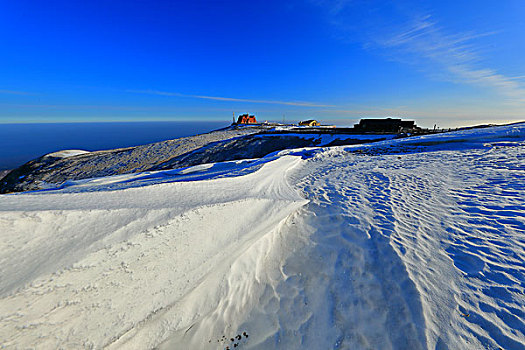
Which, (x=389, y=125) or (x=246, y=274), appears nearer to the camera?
(x=246, y=274)

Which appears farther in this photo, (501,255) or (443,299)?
(501,255)

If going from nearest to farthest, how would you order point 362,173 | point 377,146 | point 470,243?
point 470,243 < point 362,173 < point 377,146

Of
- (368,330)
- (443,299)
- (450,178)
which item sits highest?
(450,178)

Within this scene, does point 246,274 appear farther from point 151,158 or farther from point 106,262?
point 151,158

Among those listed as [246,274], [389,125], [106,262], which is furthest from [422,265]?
[389,125]

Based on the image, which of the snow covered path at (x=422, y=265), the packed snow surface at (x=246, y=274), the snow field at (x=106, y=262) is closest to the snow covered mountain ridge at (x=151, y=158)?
the snow covered path at (x=422, y=265)

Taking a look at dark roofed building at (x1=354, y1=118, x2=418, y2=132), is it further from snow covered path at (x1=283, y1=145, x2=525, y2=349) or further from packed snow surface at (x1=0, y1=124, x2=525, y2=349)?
packed snow surface at (x1=0, y1=124, x2=525, y2=349)

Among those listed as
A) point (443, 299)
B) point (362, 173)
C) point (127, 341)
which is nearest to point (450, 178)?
point (362, 173)

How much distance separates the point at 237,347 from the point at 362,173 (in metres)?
8.28

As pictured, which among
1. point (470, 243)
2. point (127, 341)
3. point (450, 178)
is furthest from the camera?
point (450, 178)

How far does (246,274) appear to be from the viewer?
343cm

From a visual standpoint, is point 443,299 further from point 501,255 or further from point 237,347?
point 237,347

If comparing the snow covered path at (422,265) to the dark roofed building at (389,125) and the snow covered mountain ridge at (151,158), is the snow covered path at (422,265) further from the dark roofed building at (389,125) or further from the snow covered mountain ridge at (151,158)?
the dark roofed building at (389,125)

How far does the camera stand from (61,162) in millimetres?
24594
